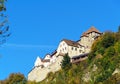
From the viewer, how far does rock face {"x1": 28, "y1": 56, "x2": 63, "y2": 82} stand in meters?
93.3

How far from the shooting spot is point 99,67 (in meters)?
69.9

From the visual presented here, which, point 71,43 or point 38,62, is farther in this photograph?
point 38,62

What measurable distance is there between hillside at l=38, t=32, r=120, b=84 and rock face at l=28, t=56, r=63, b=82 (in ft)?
22.9

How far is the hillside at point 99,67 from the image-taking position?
64.8m

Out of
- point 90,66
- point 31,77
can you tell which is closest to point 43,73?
point 31,77

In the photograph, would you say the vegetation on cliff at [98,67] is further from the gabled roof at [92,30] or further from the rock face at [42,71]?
the gabled roof at [92,30]

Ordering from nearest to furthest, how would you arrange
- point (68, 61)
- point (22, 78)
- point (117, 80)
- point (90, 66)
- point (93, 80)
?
1. point (117, 80)
2. point (93, 80)
3. point (90, 66)
4. point (68, 61)
5. point (22, 78)

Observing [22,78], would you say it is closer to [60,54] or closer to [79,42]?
[60,54]

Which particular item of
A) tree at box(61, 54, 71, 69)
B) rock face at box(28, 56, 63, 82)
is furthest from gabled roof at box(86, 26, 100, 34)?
tree at box(61, 54, 71, 69)

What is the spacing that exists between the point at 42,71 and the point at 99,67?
30.5 metres

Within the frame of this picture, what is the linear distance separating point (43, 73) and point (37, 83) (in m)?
8.43

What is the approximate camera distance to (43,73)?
97125 millimetres

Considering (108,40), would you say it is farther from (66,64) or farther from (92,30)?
(92,30)

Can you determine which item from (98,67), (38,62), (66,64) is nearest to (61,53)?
(38,62)
